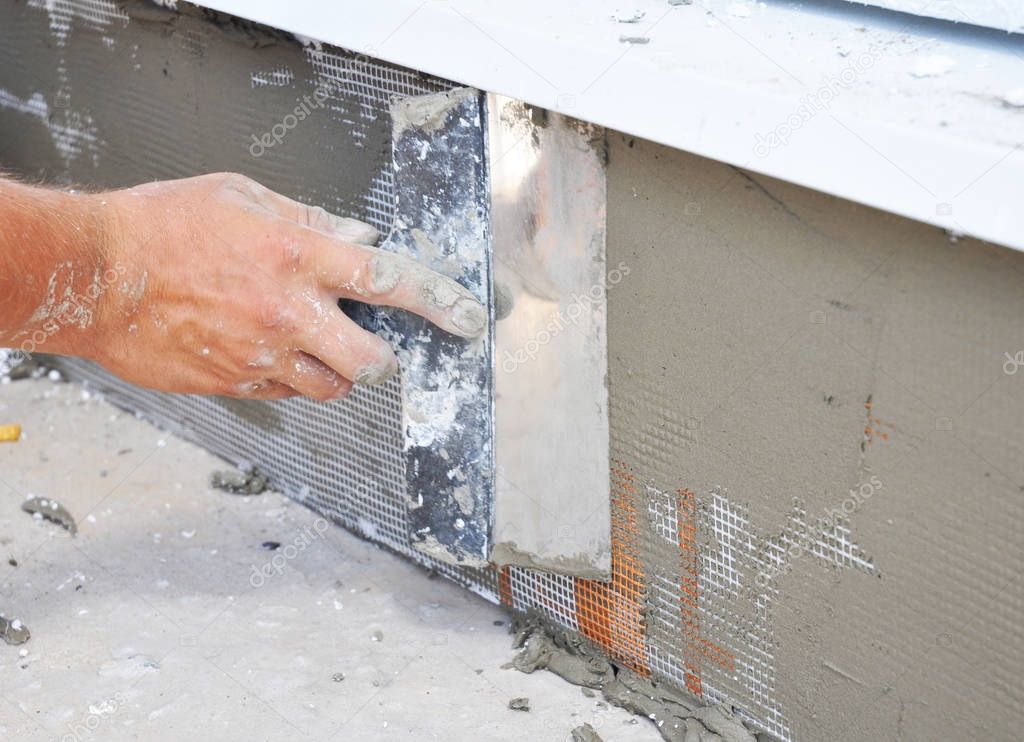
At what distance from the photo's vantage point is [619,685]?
1.81m

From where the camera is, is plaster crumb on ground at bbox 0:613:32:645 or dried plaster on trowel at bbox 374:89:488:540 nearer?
dried plaster on trowel at bbox 374:89:488:540

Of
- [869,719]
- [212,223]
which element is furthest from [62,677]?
[869,719]

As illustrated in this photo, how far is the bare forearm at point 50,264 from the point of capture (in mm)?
1579

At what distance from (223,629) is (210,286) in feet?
2.20

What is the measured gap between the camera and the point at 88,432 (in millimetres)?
2586

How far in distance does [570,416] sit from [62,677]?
90 cm

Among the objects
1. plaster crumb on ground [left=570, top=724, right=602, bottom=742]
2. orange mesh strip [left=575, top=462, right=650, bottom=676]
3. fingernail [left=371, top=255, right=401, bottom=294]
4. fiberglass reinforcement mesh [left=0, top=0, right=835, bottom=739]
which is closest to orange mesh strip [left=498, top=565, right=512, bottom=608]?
fiberglass reinforcement mesh [left=0, top=0, right=835, bottom=739]

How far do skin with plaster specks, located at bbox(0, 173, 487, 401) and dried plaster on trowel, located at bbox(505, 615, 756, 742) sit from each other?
0.54m

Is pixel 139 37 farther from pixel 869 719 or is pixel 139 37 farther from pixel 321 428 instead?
pixel 869 719

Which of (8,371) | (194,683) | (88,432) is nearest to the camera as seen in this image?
(194,683)

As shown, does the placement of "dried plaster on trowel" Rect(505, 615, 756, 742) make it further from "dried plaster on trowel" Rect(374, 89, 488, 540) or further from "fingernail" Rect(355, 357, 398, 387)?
"fingernail" Rect(355, 357, 398, 387)

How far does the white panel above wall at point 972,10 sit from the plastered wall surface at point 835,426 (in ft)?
0.92

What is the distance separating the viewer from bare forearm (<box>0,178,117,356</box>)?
1.58 meters

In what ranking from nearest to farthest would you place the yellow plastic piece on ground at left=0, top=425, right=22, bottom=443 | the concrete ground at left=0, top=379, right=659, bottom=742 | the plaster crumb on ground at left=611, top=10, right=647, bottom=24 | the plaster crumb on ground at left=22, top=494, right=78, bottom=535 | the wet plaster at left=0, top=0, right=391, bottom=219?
the plaster crumb on ground at left=611, top=10, right=647, bottom=24, the concrete ground at left=0, top=379, right=659, bottom=742, the wet plaster at left=0, top=0, right=391, bottom=219, the plaster crumb on ground at left=22, top=494, right=78, bottom=535, the yellow plastic piece on ground at left=0, top=425, right=22, bottom=443
